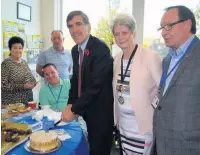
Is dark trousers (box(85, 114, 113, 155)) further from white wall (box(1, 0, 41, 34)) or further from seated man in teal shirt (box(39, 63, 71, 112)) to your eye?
white wall (box(1, 0, 41, 34))

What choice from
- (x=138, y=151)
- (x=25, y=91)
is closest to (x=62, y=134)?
(x=138, y=151)

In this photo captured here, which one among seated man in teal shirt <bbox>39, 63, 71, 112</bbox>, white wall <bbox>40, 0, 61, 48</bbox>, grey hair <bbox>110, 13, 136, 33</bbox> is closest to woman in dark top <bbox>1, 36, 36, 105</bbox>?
seated man in teal shirt <bbox>39, 63, 71, 112</bbox>

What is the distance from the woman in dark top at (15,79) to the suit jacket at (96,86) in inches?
51.0

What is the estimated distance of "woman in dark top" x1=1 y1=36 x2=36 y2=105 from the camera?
2529mm

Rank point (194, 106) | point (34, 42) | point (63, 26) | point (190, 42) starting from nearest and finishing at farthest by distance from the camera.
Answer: point (194, 106), point (190, 42), point (34, 42), point (63, 26)

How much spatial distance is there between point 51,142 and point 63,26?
3.07 metres

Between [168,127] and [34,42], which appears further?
[34,42]

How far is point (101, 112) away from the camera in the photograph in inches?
61.7

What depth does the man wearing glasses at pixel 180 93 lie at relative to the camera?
1.11m

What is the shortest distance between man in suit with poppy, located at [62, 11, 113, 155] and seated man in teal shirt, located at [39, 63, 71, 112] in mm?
790

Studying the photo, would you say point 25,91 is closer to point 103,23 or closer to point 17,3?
point 17,3

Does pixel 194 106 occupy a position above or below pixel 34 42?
below

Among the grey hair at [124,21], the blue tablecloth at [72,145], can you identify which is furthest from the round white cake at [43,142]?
the grey hair at [124,21]

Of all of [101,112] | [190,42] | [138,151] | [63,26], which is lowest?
[138,151]
